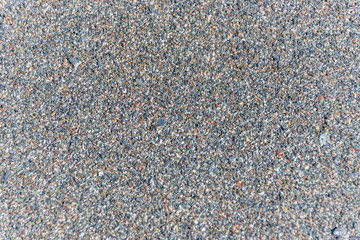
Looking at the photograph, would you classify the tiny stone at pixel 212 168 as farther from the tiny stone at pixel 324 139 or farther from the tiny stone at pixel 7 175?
the tiny stone at pixel 7 175

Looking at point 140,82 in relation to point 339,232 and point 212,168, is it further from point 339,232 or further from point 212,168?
point 339,232

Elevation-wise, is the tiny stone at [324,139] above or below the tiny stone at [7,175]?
below

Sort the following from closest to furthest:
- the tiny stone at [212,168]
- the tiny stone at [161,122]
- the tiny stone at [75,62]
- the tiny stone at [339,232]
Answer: the tiny stone at [339,232], the tiny stone at [212,168], the tiny stone at [161,122], the tiny stone at [75,62]

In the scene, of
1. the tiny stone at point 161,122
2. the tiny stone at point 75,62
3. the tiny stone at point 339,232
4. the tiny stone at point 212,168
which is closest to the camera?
the tiny stone at point 339,232

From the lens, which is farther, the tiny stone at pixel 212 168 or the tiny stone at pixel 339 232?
the tiny stone at pixel 212 168

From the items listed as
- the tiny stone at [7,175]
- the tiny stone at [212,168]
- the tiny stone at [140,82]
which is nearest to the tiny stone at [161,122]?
the tiny stone at [140,82]

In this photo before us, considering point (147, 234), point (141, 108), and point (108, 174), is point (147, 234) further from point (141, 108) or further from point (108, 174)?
point (141, 108)

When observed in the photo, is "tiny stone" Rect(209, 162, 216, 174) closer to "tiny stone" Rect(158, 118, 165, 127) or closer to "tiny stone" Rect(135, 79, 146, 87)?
"tiny stone" Rect(158, 118, 165, 127)
